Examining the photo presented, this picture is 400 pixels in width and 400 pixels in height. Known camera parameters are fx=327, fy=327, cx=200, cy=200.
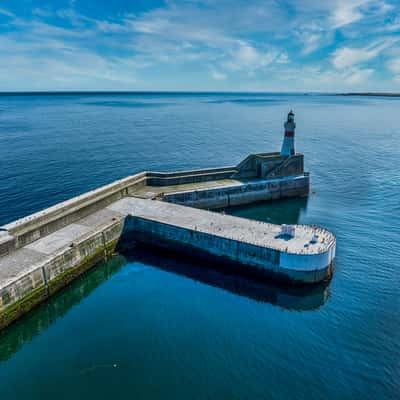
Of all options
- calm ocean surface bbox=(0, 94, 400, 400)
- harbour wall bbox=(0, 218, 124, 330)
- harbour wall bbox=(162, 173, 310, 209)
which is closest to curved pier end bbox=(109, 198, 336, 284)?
calm ocean surface bbox=(0, 94, 400, 400)

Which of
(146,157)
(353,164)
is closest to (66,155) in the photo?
(146,157)

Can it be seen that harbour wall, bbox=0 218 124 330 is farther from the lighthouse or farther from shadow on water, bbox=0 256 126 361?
the lighthouse

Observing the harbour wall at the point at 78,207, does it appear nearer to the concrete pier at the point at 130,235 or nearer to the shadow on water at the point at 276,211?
the concrete pier at the point at 130,235

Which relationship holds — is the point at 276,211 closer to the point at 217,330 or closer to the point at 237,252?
the point at 237,252

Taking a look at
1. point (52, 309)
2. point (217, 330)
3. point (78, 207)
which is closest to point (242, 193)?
point (78, 207)

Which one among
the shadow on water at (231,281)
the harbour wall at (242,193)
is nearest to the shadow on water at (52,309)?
the shadow on water at (231,281)

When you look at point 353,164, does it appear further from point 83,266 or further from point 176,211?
point 83,266

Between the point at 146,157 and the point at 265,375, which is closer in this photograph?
the point at 265,375
